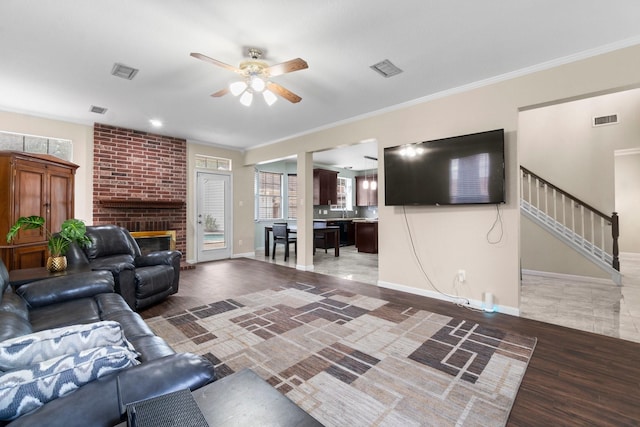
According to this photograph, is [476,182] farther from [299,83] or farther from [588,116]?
[588,116]

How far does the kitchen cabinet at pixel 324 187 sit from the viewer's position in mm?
8656

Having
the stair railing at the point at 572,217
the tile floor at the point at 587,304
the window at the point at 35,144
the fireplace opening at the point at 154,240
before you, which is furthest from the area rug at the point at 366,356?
the window at the point at 35,144

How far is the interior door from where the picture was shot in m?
6.27

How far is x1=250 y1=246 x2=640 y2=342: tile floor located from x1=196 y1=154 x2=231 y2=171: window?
2777 millimetres

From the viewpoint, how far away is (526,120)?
18.2ft

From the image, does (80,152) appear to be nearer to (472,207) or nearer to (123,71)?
(123,71)

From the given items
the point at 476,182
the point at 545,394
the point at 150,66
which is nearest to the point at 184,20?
the point at 150,66

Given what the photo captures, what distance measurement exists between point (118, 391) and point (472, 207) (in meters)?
3.54

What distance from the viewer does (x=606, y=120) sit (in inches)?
196

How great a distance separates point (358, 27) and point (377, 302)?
9.35ft

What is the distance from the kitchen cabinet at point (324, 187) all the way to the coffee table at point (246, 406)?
25.6 ft

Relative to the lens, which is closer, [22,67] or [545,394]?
[545,394]

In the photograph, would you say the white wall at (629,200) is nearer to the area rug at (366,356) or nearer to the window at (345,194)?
the area rug at (366,356)

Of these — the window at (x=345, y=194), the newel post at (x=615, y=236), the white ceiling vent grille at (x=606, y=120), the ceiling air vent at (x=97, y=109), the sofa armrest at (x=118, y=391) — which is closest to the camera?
the sofa armrest at (x=118, y=391)
